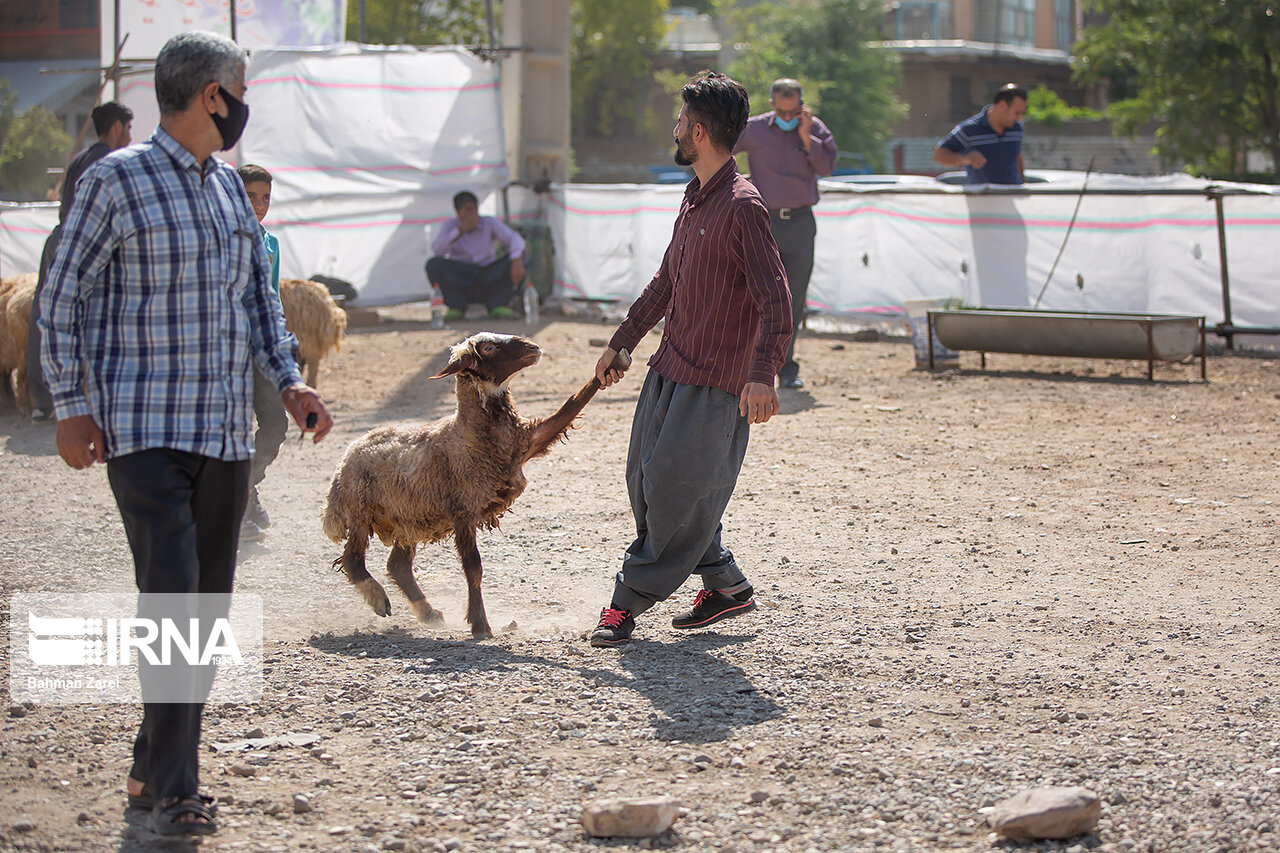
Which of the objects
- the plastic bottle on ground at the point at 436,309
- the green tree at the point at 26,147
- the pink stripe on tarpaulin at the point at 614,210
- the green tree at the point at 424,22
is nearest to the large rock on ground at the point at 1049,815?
the pink stripe on tarpaulin at the point at 614,210

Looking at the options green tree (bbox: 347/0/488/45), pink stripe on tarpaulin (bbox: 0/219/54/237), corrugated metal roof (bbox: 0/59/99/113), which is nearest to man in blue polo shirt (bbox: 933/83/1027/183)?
pink stripe on tarpaulin (bbox: 0/219/54/237)

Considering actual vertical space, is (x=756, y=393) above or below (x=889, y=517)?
above

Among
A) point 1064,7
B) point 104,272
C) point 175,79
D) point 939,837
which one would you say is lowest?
point 939,837

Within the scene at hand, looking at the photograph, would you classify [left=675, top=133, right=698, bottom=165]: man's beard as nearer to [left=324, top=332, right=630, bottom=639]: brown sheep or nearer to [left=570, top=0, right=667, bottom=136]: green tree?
[left=324, top=332, right=630, bottom=639]: brown sheep

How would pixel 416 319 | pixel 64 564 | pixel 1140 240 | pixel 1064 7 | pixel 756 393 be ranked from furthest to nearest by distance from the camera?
pixel 1064 7, pixel 416 319, pixel 1140 240, pixel 64 564, pixel 756 393

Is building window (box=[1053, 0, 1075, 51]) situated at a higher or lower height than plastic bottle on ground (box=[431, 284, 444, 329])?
higher

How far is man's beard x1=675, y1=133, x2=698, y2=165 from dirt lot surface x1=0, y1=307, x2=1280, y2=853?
1.87m

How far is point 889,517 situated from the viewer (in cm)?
726

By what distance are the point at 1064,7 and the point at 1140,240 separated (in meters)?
50.7

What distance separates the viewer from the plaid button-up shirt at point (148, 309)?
3344 mm

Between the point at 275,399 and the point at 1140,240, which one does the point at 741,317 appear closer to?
the point at 275,399

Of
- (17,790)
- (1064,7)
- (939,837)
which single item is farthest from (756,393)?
(1064,7)

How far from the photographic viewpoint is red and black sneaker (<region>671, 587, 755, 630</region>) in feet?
17.6

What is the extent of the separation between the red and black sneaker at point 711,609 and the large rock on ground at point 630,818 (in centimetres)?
191
